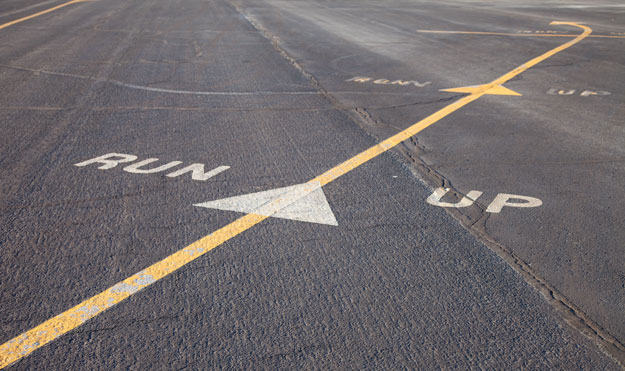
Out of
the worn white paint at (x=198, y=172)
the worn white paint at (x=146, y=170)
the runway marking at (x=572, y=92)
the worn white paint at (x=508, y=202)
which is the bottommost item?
the runway marking at (x=572, y=92)

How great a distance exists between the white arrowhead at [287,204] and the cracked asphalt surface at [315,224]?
0.13 metres

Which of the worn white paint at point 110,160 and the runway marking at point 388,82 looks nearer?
the worn white paint at point 110,160

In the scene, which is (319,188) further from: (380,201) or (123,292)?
(123,292)

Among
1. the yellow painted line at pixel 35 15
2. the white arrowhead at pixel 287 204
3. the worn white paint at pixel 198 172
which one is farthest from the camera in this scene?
the yellow painted line at pixel 35 15

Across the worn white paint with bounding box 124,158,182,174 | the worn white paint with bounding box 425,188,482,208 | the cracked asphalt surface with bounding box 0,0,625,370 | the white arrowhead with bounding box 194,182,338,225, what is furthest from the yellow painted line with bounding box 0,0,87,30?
the worn white paint with bounding box 425,188,482,208

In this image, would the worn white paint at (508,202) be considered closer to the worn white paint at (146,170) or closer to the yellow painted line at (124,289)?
the yellow painted line at (124,289)

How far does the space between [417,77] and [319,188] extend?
5716 mm

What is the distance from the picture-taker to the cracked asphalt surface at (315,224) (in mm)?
3244

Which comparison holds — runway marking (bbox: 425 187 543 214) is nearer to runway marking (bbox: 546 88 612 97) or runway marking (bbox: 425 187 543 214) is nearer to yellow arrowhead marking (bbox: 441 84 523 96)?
yellow arrowhead marking (bbox: 441 84 523 96)

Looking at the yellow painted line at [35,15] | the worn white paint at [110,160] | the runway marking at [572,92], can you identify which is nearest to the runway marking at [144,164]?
the worn white paint at [110,160]

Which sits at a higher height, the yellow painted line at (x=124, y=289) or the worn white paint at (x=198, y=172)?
the yellow painted line at (x=124, y=289)

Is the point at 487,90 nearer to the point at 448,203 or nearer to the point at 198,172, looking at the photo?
the point at 448,203

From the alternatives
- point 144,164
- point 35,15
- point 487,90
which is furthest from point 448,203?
point 35,15

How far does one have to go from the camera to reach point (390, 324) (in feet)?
11.1
